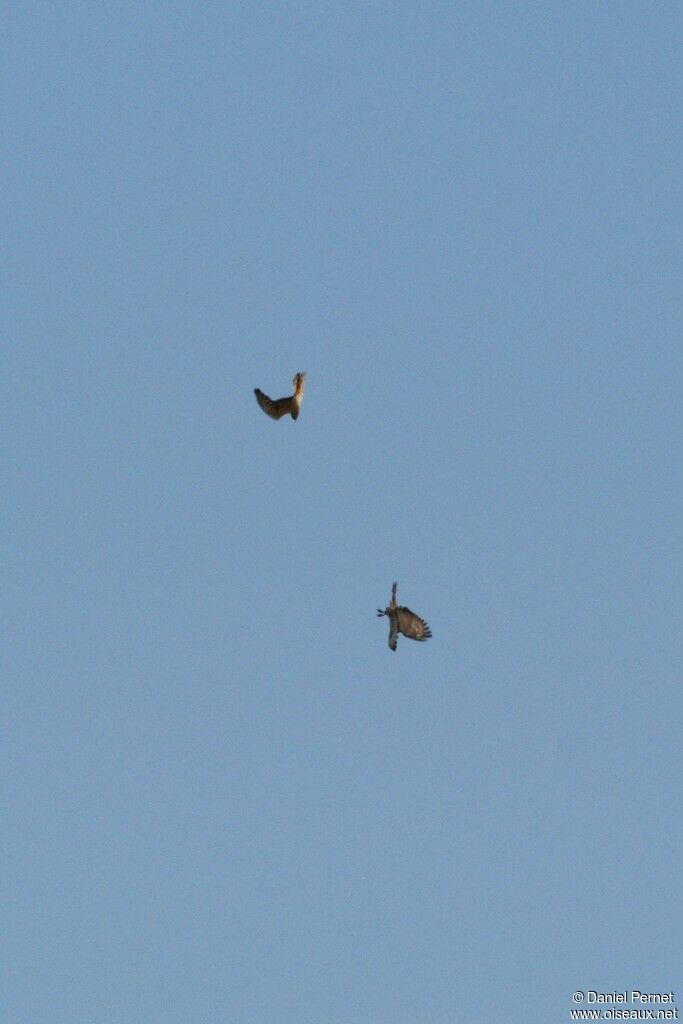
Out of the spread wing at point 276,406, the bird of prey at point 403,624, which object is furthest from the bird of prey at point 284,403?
the bird of prey at point 403,624

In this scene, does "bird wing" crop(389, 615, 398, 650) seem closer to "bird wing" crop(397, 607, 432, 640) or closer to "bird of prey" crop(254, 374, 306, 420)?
"bird wing" crop(397, 607, 432, 640)

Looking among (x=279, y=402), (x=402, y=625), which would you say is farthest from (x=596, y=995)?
(x=279, y=402)

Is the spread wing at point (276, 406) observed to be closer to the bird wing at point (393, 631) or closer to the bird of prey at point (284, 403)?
the bird of prey at point (284, 403)

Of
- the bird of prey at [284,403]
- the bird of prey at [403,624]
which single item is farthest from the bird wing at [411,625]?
the bird of prey at [284,403]

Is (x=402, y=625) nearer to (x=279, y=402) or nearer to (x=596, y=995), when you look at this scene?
(x=279, y=402)

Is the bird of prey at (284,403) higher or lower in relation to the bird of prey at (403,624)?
higher

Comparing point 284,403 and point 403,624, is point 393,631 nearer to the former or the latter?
point 403,624

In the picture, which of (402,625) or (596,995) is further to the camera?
(596,995)
